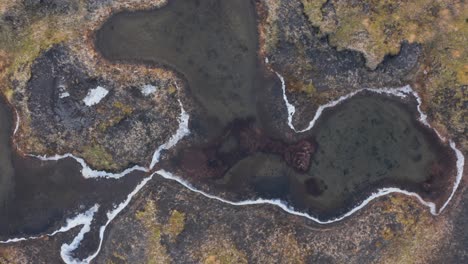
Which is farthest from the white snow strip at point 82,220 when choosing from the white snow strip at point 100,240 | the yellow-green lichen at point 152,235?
the yellow-green lichen at point 152,235

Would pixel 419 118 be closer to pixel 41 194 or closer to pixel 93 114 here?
pixel 93 114

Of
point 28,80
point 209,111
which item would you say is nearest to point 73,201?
point 28,80

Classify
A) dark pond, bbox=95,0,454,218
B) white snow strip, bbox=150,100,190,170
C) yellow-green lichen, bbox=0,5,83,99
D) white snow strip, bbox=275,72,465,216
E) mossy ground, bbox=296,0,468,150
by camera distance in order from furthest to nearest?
white snow strip, bbox=150,100,190,170
dark pond, bbox=95,0,454,218
white snow strip, bbox=275,72,465,216
yellow-green lichen, bbox=0,5,83,99
mossy ground, bbox=296,0,468,150


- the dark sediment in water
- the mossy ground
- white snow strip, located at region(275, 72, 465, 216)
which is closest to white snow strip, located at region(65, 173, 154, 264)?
the dark sediment in water

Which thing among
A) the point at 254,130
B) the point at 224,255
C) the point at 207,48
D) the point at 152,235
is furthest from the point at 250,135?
the point at 152,235

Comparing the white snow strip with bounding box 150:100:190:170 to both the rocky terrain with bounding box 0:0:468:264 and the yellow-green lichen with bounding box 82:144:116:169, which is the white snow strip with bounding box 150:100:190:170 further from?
the yellow-green lichen with bounding box 82:144:116:169

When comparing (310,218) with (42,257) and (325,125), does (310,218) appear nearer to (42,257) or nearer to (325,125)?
(325,125)
